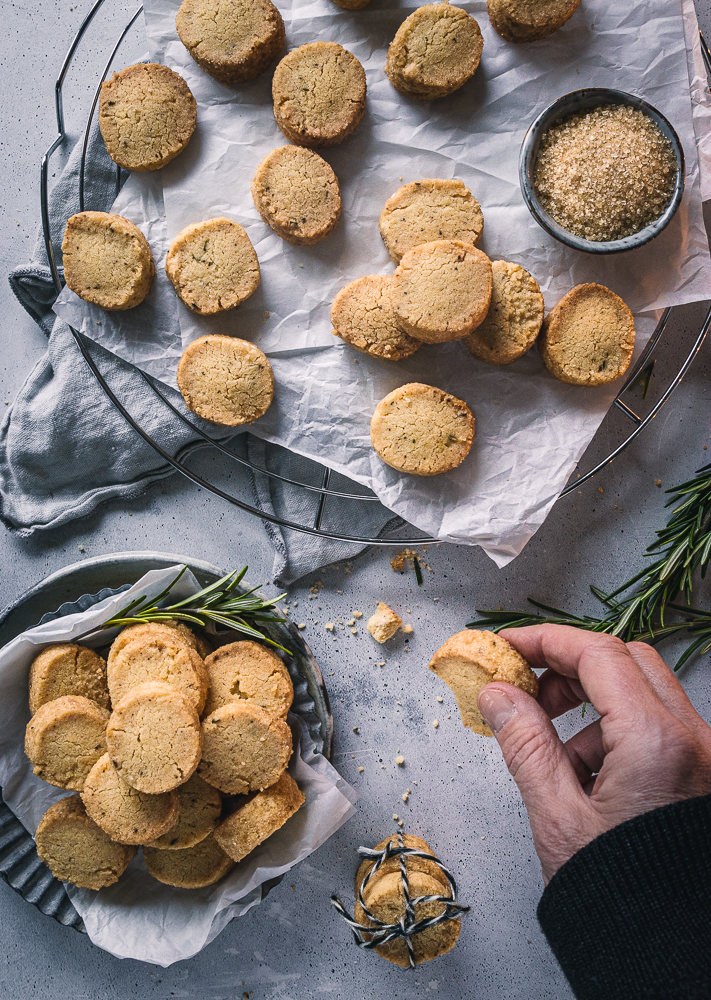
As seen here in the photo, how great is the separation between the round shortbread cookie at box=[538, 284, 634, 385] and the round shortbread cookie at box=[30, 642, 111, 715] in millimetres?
1623

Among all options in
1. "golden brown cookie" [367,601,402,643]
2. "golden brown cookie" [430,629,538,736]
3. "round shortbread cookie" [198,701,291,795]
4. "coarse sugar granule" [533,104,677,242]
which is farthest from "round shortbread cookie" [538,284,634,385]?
"round shortbread cookie" [198,701,291,795]

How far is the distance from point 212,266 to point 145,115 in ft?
1.58

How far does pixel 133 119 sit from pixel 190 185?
230 mm

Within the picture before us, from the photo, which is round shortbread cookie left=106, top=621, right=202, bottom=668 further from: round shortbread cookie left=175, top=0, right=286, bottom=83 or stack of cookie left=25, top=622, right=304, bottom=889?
round shortbread cookie left=175, top=0, right=286, bottom=83

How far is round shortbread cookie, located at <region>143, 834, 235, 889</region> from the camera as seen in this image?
6.70 feet

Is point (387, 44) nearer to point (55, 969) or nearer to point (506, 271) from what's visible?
point (506, 271)

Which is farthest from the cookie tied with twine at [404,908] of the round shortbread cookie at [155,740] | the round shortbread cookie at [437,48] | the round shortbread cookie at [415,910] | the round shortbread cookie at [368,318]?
the round shortbread cookie at [437,48]

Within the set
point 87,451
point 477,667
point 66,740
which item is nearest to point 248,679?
point 66,740

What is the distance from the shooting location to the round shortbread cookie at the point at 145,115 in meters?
2.03

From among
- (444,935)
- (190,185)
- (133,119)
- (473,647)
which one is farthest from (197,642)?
(133,119)

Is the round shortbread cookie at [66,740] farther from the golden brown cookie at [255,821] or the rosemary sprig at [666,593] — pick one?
the rosemary sprig at [666,593]

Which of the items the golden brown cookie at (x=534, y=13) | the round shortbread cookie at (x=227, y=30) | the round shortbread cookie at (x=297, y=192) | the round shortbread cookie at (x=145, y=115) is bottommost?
the round shortbread cookie at (x=297, y=192)

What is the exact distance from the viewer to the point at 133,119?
2041 mm

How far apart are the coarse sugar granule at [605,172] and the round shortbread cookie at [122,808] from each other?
1.98m
